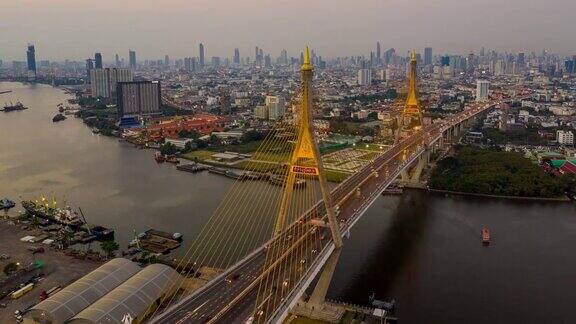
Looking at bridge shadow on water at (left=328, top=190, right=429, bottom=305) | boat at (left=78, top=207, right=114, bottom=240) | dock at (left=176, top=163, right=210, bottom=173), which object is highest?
dock at (left=176, top=163, right=210, bottom=173)

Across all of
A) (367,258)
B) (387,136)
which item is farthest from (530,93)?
(367,258)

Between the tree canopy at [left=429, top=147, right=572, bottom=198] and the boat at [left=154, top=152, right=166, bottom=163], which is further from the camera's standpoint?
the boat at [left=154, top=152, right=166, bottom=163]

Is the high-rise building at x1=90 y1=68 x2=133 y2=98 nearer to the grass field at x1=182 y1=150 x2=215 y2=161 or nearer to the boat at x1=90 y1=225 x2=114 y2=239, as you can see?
the grass field at x1=182 y1=150 x2=215 y2=161

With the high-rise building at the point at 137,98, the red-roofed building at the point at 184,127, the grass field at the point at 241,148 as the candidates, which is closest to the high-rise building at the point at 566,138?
the grass field at the point at 241,148

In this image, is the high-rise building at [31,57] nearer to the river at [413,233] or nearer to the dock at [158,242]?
the river at [413,233]

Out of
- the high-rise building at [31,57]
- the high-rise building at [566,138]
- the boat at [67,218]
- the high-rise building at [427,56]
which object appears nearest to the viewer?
the boat at [67,218]

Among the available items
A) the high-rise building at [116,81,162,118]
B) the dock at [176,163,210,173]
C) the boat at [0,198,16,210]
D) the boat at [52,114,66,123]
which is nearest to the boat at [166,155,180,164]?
the dock at [176,163,210,173]

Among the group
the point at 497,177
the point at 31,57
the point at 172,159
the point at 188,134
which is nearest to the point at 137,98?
the point at 188,134
